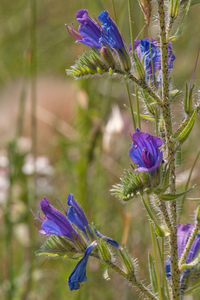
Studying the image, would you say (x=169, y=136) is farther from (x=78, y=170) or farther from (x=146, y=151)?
(x=78, y=170)

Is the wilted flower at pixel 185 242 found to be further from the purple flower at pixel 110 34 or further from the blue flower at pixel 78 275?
the purple flower at pixel 110 34

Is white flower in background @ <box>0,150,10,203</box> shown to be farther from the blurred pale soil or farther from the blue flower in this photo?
the blue flower

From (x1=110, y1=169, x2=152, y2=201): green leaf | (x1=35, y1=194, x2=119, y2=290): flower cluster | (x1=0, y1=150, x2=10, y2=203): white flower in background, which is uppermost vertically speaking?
(x1=0, y1=150, x2=10, y2=203): white flower in background

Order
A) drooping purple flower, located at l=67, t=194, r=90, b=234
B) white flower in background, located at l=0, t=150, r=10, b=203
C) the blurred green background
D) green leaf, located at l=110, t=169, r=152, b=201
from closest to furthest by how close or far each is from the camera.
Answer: green leaf, located at l=110, t=169, r=152, b=201, drooping purple flower, located at l=67, t=194, r=90, b=234, the blurred green background, white flower in background, located at l=0, t=150, r=10, b=203

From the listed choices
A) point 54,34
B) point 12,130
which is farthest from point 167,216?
point 54,34

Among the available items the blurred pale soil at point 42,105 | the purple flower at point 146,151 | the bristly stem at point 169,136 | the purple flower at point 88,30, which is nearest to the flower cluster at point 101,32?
the purple flower at point 88,30

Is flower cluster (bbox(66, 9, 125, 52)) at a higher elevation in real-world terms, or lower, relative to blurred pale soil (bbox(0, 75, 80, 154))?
lower

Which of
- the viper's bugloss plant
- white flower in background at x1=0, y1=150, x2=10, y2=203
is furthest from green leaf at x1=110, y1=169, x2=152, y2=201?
white flower in background at x1=0, y1=150, x2=10, y2=203
